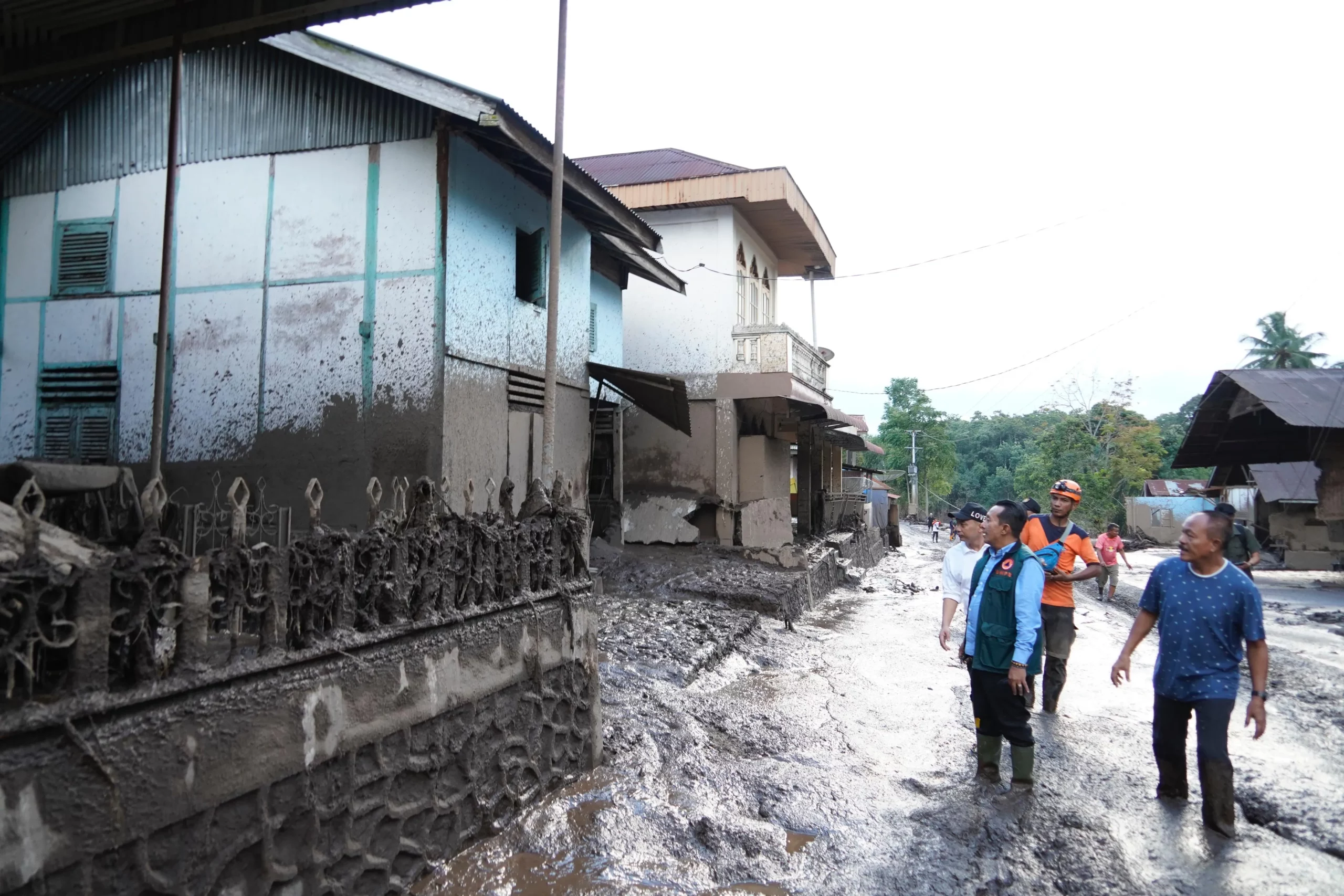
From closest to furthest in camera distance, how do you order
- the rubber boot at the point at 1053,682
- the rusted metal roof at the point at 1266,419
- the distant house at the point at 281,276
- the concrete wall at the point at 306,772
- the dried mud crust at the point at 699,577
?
the concrete wall at the point at 306,772, the rubber boot at the point at 1053,682, the distant house at the point at 281,276, the dried mud crust at the point at 699,577, the rusted metal roof at the point at 1266,419

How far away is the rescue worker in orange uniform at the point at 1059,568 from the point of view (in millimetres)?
6266

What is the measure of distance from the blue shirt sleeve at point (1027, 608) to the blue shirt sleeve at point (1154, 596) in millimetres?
575

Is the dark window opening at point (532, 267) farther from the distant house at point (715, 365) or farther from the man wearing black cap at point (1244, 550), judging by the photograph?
the man wearing black cap at point (1244, 550)

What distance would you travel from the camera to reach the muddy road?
3824 millimetres

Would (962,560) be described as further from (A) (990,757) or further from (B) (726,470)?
(B) (726,470)

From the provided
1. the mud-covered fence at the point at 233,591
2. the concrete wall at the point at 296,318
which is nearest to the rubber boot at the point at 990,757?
the mud-covered fence at the point at 233,591

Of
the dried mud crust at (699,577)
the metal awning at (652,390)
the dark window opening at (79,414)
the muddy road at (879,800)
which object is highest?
the metal awning at (652,390)

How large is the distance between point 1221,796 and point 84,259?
11953mm

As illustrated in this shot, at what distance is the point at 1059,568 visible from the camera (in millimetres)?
6285

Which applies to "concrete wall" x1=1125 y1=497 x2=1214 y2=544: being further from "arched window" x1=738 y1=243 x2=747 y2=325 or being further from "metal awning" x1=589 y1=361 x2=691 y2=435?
"metal awning" x1=589 y1=361 x2=691 y2=435

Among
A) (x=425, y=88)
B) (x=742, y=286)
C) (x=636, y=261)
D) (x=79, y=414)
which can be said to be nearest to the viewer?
(x=425, y=88)

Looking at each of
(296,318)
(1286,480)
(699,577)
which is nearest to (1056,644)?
(699,577)

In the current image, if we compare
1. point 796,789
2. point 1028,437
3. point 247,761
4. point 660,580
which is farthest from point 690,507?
point 1028,437

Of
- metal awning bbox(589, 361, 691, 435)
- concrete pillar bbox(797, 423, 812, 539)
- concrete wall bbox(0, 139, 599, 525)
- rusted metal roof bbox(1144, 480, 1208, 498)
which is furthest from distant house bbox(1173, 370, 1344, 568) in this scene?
rusted metal roof bbox(1144, 480, 1208, 498)
